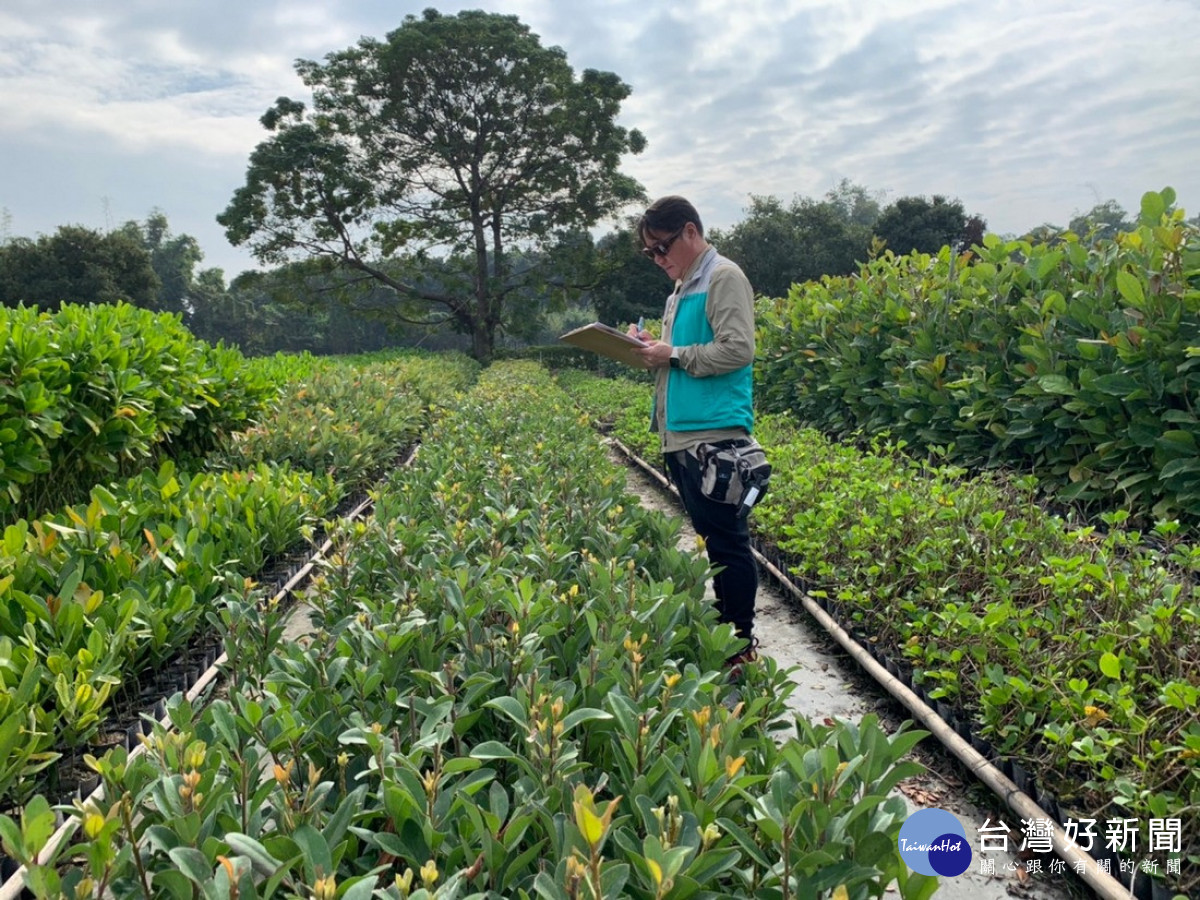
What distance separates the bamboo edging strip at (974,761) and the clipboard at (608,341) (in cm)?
150

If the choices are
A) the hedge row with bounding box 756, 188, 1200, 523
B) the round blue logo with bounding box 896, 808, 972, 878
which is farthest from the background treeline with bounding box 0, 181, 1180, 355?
the round blue logo with bounding box 896, 808, 972, 878

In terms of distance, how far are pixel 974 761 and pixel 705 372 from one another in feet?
5.10

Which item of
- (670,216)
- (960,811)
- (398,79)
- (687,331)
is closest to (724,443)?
(687,331)

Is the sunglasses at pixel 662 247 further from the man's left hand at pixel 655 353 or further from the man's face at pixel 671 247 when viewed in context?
the man's left hand at pixel 655 353

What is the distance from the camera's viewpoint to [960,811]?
2.38 meters

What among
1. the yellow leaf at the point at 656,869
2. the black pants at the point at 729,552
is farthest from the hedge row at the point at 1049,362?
the yellow leaf at the point at 656,869

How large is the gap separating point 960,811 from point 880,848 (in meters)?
1.36

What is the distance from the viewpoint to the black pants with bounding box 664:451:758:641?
3043mm

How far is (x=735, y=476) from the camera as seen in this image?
2906mm

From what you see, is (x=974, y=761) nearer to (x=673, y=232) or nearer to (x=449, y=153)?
(x=673, y=232)

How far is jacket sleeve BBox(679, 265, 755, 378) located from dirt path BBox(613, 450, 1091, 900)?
3.67ft

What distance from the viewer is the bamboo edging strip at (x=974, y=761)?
1852 millimetres

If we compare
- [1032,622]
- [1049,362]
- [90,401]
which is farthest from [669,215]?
[90,401]

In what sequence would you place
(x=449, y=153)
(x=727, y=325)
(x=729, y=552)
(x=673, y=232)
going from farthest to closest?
1. (x=449, y=153)
2. (x=729, y=552)
3. (x=673, y=232)
4. (x=727, y=325)
